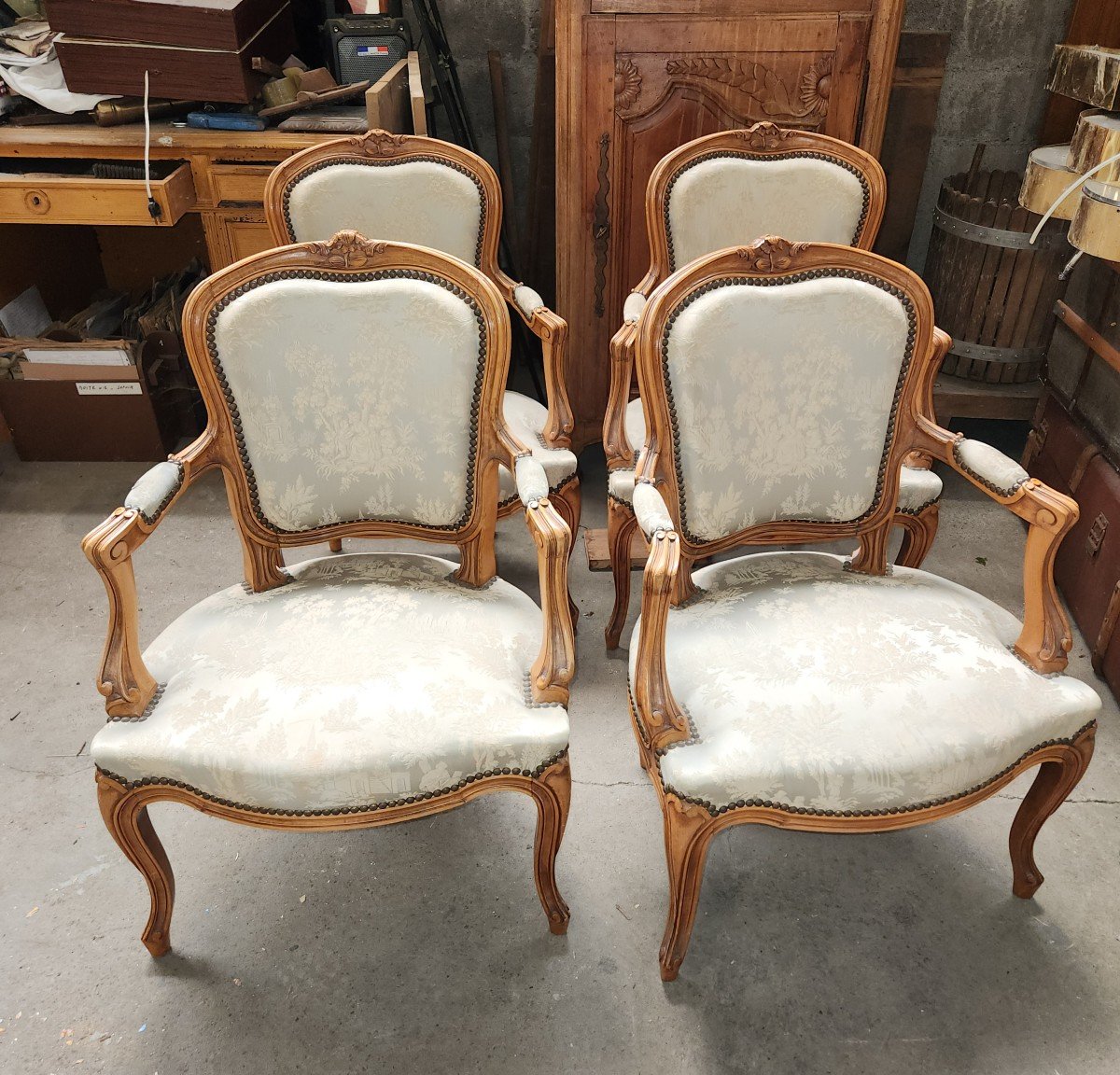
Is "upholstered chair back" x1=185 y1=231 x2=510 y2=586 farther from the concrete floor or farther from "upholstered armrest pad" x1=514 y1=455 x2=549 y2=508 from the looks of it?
the concrete floor

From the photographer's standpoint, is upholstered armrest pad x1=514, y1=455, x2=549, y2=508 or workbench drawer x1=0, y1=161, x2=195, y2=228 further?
workbench drawer x1=0, y1=161, x2=195, y2=228

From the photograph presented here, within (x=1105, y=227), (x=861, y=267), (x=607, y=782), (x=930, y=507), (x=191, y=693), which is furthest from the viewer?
(x=930, y=507)

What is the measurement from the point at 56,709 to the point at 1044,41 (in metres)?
3.28

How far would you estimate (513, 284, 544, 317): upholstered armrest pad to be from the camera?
213 cm

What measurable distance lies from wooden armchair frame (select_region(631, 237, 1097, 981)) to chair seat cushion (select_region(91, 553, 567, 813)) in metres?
0.18

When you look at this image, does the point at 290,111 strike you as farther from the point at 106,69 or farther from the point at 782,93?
the point at 782,93

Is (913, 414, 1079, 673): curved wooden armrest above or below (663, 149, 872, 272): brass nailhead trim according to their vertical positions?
below

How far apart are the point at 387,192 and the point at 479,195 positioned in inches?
8.2

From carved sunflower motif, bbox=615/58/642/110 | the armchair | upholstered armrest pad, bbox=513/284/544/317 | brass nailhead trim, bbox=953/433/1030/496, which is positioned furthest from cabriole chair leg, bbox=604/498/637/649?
carved sunflower motif, bbox=615/58/642/110

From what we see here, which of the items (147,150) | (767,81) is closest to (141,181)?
(147,150)

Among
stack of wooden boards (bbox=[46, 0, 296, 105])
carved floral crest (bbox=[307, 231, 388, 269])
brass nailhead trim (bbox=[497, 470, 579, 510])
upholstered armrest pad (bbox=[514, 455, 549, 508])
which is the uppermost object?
stack of wooden boards (bbox=[46, 0, 296, 105])

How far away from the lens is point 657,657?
127 centimetres

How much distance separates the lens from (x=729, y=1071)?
1.30m

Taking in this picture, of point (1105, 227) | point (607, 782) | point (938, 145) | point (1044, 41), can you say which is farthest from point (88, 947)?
point (1044, 41)
